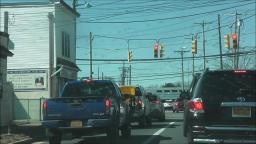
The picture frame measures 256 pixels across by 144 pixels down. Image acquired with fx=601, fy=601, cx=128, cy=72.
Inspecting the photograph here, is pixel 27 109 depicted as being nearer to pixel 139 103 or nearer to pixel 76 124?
pixel 139 103

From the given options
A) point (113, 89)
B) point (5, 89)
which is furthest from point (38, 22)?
point (113, 89)

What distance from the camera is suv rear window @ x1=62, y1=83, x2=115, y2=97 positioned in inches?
750

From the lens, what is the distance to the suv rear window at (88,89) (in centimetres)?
1905

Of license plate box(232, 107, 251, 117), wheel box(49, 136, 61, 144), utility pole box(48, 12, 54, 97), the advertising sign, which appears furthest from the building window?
license plate box(232, 107, 251, 117)

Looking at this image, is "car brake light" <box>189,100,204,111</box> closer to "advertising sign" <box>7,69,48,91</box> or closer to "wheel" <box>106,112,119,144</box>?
"wheel" <box>106,112,119,144</box>

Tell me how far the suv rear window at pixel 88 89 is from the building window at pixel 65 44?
2406cm

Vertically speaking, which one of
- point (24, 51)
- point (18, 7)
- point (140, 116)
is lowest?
point (140, 116)

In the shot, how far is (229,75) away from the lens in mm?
12852

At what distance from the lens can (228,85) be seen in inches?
501

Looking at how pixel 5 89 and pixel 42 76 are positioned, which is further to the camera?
pixel 42 76

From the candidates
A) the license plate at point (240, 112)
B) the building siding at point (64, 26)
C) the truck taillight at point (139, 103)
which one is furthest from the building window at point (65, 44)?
the license plate at point (240, 112)

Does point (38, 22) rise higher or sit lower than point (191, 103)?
higher

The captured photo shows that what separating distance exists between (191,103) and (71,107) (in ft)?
15.2

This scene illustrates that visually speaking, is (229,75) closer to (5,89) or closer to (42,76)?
(5,89)
